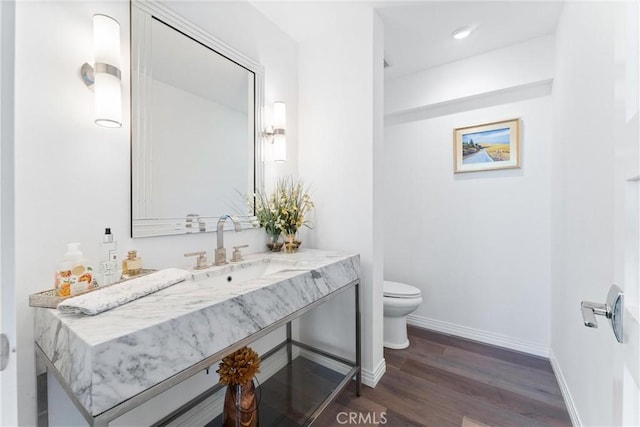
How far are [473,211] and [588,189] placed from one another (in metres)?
1.09

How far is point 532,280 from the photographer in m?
2.12

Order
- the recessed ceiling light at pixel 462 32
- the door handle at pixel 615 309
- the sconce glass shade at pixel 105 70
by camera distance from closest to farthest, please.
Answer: the door handle at pixel 615 309 < the sconce glass shade at pixel 105 70 < the recessed ceiling light at pixel 462 32

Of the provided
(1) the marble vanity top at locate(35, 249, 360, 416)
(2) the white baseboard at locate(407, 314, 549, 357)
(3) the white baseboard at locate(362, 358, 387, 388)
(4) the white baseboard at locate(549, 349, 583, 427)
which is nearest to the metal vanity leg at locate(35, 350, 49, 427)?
(1) the marble vanity top at locate(35, 249, 360, 416)

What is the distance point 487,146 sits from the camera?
2.28 meters

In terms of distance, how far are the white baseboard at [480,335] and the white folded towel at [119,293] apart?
2.32 m

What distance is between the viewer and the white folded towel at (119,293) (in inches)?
29.3

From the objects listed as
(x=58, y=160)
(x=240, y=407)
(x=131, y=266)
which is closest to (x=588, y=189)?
(x=240, y=407)

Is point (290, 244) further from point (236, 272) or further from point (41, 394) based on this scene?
point (41, 394)

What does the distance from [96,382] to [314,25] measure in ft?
7.26

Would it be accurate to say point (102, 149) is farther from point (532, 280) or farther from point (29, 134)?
point (532, 280)

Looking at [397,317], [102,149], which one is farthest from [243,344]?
[397,317]

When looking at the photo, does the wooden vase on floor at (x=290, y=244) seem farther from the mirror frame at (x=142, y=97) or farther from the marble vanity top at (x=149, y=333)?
the marble vanity top at (x=149, y=333)

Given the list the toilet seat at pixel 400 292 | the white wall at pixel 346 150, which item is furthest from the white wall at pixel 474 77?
the toilet seat at pixel 400 292

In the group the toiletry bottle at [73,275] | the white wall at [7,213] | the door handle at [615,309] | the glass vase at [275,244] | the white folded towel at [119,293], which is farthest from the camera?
the glass vase at [275,244]
